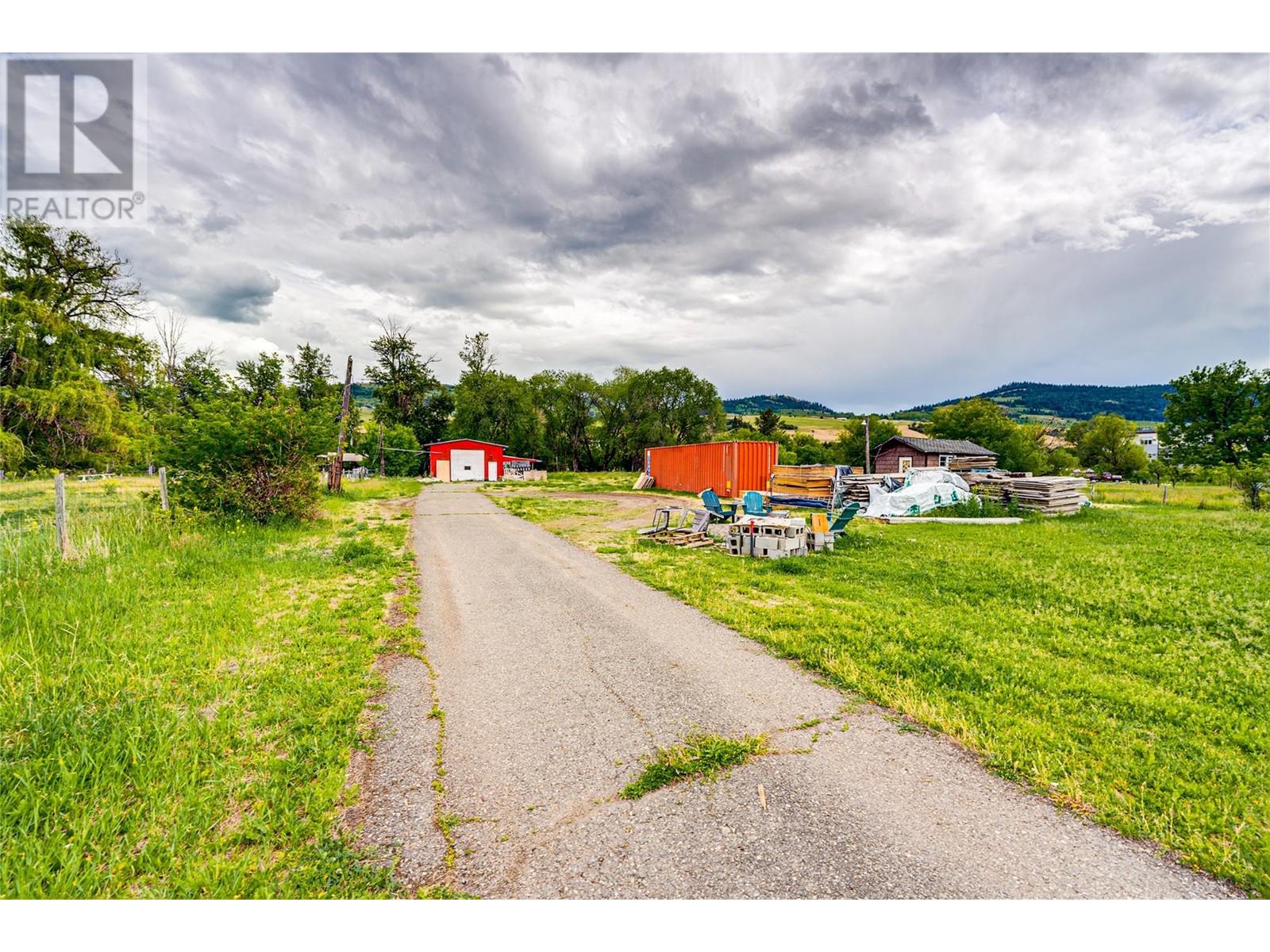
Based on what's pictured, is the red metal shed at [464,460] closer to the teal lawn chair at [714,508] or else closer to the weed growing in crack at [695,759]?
the teal lawn chair at [714,508]

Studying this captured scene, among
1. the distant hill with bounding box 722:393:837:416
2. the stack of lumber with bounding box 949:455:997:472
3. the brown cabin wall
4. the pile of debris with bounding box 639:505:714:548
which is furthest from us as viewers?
the distant hill with bounding box 722:393:837:416

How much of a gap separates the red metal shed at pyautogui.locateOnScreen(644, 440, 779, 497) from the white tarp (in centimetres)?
436

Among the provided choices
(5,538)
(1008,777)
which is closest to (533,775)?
(1008,777)

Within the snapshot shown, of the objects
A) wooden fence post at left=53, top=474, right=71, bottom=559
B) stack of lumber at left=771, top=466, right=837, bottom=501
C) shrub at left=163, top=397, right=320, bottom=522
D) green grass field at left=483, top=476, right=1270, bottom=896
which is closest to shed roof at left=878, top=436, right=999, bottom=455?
stack of lumber at left=771, top=466, right=837, bottom=501

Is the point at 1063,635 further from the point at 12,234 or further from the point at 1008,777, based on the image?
the point at 12,234

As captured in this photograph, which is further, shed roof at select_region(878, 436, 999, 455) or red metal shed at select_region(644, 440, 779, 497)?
shed roof at select_region(878, 436, 999, 455)

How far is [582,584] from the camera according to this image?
287 inches

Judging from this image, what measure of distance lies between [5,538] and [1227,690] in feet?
44.6

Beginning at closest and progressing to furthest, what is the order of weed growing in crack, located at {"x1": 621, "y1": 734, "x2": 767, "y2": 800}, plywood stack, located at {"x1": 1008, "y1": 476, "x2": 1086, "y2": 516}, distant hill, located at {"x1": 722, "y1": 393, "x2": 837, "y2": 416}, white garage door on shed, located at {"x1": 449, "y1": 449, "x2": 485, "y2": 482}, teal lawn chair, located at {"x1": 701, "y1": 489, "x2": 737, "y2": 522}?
weed growing in crack, located at {"x1": 621, "y1": 734, "x2": 767, "y2": 800} → teal lawn chair, located at {"x1": 701, "y1": 489, "x2": 737, "y2": 522} → plywood stack, located at {"x1": 1008, "y1": 476, "x2": 1086, "y2": 516} → white garage door on shed, located at {"x1": 449, "y1": 449, "x2": 485, "y2": 482} → distant hill, located at {"x1": 722, "y1": 393, "x2": 837, "y2": 416}

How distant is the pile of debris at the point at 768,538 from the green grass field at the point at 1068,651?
37 cm

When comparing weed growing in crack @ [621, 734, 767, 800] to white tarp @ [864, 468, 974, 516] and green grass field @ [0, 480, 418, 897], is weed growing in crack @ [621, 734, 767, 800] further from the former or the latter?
white tarp @ [864, 468, 974, 516]

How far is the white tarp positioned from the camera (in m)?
14.9

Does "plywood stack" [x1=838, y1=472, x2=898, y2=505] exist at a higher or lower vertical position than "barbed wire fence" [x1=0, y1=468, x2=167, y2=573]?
higher

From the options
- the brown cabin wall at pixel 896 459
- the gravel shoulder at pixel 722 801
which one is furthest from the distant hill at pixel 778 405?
the gravel shoulder at pixel 722 801
